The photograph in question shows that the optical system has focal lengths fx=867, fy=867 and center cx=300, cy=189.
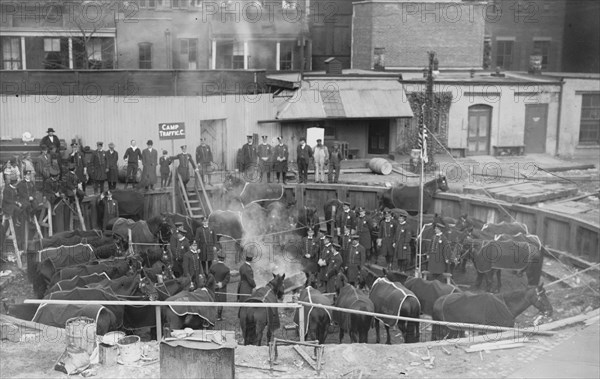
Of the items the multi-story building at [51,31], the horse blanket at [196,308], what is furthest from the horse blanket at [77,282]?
the multi-story building at [51,31]

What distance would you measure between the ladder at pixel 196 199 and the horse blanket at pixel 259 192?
1294 mm

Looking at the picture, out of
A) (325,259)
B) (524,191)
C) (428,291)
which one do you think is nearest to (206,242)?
(325,259)

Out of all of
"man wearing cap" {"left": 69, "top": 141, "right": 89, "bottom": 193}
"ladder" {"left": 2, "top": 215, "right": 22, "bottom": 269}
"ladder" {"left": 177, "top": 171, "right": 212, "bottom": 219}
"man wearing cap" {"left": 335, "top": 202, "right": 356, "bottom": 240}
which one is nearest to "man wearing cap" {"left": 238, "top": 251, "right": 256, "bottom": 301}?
"man wearing cap" {"left": 335, "top": 202, "right": 356, "bottom": 240}

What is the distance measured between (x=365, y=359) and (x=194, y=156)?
1675cm

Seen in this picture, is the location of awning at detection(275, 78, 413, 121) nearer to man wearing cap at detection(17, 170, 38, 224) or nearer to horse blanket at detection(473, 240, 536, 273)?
man wearing cap at detection(17, 170, 38, 224)

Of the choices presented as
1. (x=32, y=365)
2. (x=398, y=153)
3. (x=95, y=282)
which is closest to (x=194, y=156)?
(x=398, y=153)

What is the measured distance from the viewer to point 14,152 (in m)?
29.9

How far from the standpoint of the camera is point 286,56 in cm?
4394

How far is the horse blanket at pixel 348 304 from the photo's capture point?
64.6 feet

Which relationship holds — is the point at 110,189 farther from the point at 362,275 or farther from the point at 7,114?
the point at 362,275

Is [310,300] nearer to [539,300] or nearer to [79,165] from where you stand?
[539,300]

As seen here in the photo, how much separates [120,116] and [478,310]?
1702 cm

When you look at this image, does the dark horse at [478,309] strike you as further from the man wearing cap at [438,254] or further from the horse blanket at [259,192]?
the horse blanket at [259,192]

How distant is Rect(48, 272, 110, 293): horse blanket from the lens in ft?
67.0
